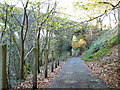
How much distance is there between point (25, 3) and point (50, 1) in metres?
2.64

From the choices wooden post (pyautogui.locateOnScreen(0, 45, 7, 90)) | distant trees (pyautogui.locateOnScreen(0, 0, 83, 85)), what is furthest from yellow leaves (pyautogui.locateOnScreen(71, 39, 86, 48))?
wooden post (pyautogui.locateOnScreen(0, 45, 7, 90))

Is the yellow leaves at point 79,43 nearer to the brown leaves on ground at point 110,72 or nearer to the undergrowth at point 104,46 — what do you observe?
the undergrowth at point 104,46

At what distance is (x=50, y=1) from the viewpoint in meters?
8.57

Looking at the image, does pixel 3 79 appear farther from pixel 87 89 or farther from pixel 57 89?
pixel 87 89

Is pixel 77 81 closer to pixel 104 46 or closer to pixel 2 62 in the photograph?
pixel 2 62

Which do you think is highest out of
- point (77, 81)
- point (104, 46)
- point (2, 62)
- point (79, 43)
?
point (79, 43)

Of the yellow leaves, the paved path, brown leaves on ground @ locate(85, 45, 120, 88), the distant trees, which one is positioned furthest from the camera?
the yellow leaves

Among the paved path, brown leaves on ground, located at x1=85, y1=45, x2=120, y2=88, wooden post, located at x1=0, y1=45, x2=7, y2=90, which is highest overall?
wooden post, located at x1=0, y1=45, x2=7, y2=90

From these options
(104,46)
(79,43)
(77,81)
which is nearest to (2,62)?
(77,81)

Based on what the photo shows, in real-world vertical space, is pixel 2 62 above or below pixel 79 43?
below

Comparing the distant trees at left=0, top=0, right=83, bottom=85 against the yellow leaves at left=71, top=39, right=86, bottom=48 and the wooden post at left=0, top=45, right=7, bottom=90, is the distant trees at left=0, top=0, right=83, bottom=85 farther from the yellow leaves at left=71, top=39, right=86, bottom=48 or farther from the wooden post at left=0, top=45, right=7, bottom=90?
the yellow leaves at left=71, top=39, right=86, bottom=48

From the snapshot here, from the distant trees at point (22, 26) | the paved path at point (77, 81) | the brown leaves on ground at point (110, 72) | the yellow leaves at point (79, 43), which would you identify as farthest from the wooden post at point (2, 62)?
the yellow leaves at point (79, 43)

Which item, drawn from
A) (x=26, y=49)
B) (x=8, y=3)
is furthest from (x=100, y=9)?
(x=26, y=49)

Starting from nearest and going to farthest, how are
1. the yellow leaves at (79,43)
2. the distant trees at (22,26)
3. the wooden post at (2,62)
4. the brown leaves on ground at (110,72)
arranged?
the wooden post at (2,62), the brown leaves on ground at (110,72), the distant trees at (22,26), the yellow leaves at (79,43)
